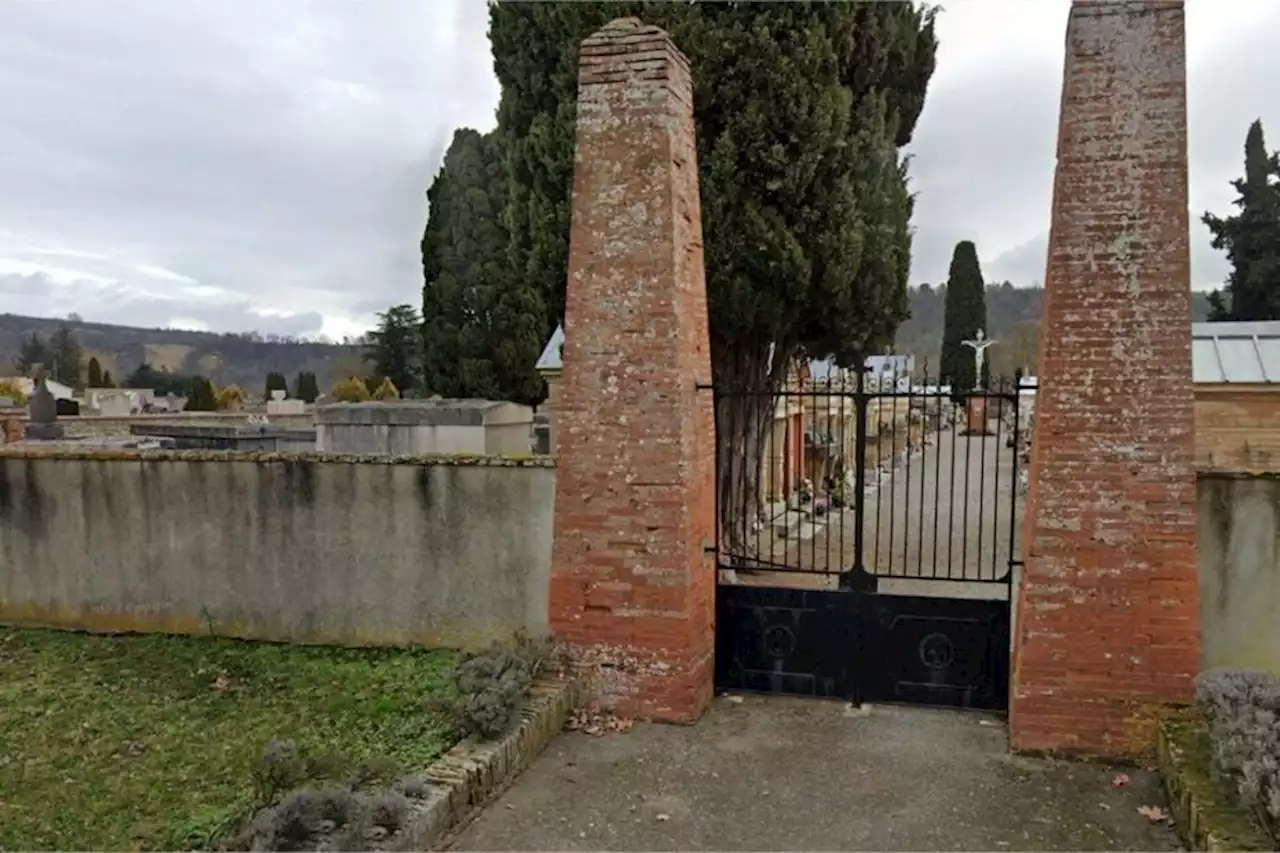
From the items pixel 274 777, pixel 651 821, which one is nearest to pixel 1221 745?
pixel 651 821

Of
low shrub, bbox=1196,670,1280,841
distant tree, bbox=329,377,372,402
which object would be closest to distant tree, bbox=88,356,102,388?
distant tree, bbox=329,377,372,402

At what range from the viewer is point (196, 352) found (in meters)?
55.1

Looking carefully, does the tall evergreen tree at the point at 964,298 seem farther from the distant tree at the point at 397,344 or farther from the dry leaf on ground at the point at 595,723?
the dry leaf on ground at the point at 595,723

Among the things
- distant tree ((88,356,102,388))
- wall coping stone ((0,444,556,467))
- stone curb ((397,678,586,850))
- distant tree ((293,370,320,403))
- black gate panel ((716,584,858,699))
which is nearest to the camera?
stone curb ((397,678,586,850))

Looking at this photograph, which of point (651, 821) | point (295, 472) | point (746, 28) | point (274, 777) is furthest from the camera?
point (746, 28)

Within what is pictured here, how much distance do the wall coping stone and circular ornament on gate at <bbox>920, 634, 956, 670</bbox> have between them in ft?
9.51

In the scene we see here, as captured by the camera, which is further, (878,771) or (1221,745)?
(878,771)

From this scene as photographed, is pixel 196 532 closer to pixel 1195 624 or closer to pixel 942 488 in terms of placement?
pixel 1195 624

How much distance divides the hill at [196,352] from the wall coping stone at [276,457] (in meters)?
37.2

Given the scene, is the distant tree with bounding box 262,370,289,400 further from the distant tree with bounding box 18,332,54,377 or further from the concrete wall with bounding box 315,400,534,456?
the concrete wall with bounding box 315,400,534,456

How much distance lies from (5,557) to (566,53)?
6.91 m

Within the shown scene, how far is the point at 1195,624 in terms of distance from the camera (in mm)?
5309

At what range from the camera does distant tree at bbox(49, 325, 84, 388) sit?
150 feet

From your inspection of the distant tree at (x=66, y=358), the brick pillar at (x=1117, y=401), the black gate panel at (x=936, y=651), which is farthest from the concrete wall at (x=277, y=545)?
the distant tree at (x=66, y=358)
